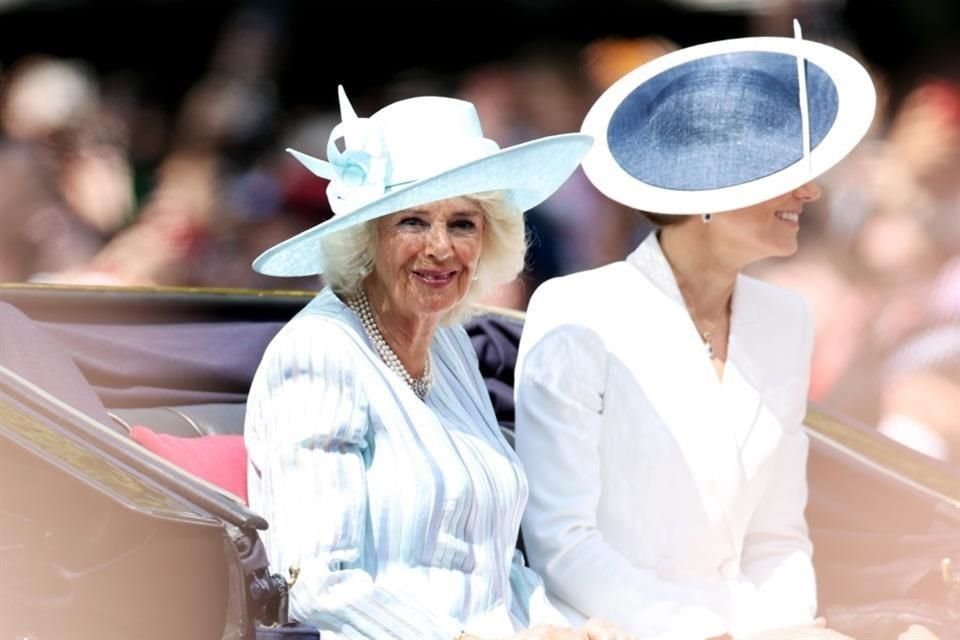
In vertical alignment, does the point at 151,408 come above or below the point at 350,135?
below

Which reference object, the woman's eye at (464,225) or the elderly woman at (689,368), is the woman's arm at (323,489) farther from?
the elderly woman at (689,368)

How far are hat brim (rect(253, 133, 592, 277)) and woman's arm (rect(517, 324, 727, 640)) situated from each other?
278 mm

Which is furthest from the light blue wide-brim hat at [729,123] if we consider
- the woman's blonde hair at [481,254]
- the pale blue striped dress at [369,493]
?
the pale blue striped dress at [369,493]

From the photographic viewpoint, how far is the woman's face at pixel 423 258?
8.75ft

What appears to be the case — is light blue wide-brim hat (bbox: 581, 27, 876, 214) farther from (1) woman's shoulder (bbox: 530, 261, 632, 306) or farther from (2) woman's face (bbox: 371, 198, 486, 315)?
(2) woman's face (bbox: 371, 198, 486, 315)

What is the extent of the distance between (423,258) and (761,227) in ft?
2.05

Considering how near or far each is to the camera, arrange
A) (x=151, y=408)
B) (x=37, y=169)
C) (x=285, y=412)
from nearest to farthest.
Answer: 1. (x=285, y=412)
2. (x=151, y=408)
3. (x=37, y=169)

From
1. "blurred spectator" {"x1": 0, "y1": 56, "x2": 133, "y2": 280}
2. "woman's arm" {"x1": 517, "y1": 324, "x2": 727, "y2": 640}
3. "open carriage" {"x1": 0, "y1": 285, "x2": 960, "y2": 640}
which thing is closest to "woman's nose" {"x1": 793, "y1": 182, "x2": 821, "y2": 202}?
"woman's arm" {"x1": 517, "y1": 324, "x2": 727, "y2": 640}

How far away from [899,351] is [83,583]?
236cm

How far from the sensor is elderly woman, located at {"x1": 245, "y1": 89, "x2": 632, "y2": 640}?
2494 mm

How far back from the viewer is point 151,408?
3047mm

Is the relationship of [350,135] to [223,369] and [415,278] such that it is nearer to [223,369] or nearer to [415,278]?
[415,278]

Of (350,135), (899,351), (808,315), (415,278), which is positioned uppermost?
(350,135)

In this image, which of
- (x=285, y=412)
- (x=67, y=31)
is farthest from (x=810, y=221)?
(x=285, y=412)
